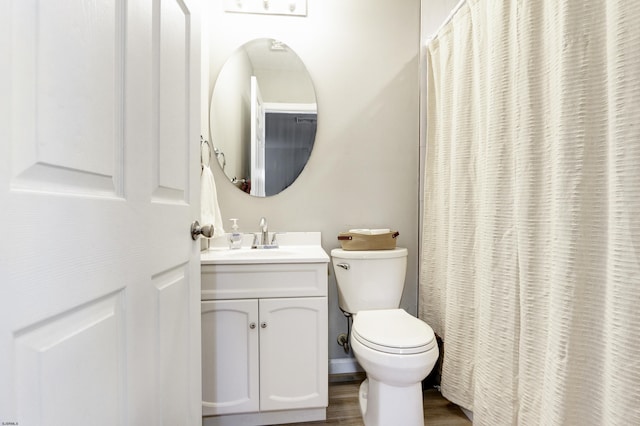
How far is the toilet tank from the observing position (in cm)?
162

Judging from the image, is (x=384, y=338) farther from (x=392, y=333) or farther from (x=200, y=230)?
(x=200, y=230)

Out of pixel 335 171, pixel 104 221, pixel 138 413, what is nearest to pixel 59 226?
pixel 104 221

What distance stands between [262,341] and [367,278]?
0.62 metres

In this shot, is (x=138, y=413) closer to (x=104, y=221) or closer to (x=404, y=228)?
(x=104, y=221)

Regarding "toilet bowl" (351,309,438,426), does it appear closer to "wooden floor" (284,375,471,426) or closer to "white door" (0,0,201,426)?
"wooden floor" (284,375,471,426)

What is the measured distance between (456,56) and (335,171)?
34.0 inches

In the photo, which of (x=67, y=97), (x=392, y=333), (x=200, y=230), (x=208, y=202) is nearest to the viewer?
(x=67, y=97)

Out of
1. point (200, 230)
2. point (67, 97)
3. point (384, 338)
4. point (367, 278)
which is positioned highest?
point (67, 97)

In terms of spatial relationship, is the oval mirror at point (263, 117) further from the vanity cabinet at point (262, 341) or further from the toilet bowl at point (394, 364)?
the toilet bowl at point (394, 364)

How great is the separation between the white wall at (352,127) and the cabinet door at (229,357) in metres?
0.58

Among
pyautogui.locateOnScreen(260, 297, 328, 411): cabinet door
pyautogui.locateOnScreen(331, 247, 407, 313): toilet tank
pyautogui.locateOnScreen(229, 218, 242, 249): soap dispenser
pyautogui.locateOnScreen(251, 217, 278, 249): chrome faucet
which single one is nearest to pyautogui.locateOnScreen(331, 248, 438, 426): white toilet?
pyautogui.locateOnScreen(331, 247, 407, 313): toilet tank

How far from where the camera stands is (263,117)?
6.02 ft

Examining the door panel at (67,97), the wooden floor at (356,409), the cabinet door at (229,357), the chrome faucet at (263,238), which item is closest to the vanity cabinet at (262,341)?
the cabinet door at (229,357)

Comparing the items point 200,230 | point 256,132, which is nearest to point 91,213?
point 200,230
